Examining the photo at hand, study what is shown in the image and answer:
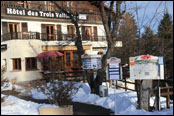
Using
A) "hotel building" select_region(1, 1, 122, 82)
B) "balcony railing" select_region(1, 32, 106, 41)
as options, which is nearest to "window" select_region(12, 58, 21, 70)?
"hotel building" select_region(1, 1, 122, 82)

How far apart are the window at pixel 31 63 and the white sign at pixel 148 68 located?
14.5 metres

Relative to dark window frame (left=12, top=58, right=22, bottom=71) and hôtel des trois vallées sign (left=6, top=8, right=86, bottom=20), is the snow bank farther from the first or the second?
hôtel des trois vallées sign (left=6, top=8, right=86, bottom=20)

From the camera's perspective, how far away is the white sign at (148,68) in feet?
22.6

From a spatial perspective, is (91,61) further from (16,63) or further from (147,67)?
(16,63)

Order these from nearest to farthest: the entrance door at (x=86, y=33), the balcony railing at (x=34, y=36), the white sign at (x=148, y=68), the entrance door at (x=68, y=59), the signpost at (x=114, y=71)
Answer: the white sign at (x=148, y=68) < the signpost at (x=114, y=71) < the balcony railing at (x=34, y=36) < the entrance door at (x=86, y=33) < the entrance door at (x=68, y=59)

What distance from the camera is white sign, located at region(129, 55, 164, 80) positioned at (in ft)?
22.6

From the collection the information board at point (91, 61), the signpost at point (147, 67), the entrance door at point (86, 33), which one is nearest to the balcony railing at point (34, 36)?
the entrance door at point (86, 33)

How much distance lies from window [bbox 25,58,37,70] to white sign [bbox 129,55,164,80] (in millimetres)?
14539

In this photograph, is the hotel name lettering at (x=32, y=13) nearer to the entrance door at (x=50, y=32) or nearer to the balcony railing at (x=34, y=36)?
the entrance door at (x=50, y=32)

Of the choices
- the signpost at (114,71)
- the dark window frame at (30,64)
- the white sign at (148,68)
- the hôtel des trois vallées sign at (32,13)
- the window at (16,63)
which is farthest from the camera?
the hôtel des trois vallées sign at (32,13)

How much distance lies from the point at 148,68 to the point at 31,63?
15.0 meters

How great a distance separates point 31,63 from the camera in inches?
786

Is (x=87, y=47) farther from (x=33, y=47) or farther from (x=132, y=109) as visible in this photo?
(x=132, y=109)

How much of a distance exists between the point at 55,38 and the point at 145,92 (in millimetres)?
16366
